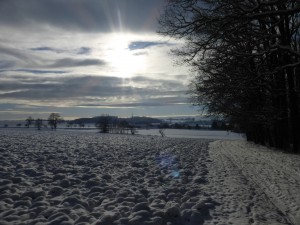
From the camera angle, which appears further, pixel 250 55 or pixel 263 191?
pixel 250 55

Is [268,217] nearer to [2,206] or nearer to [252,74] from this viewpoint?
[2,206]

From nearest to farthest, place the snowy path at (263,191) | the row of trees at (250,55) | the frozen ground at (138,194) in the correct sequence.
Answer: the frozen ground at (138,194) < the snowy path at (263,191) < the row of trees at (250,55)

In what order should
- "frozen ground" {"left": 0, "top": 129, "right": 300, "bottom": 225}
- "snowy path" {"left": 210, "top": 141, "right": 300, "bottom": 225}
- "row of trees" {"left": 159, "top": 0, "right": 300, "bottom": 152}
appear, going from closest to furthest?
"frozen ground" {"left": 0, "top": 129, "right": 300, "bottom": 225} → "snowy path" {"left": 210, "top": 141, "right": 300, "bottom": 225} → "row of trees" {"left": 159, "top": 0, "right": 300, "bottom": 152}

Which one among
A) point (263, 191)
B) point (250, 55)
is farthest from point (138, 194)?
point (250, 55)

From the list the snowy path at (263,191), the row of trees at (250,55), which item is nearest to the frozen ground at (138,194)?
the snowy path at (263,191)

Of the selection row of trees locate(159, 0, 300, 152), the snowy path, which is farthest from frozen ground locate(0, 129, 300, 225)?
row of trees locate(159, 0, 300, 152)

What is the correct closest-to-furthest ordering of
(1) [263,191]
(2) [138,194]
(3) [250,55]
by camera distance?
(2) [138,194] < (1) [263,191] < (3) [250,55]

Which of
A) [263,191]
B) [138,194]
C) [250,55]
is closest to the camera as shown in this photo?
[138,194]

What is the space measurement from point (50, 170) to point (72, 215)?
16.1 feet

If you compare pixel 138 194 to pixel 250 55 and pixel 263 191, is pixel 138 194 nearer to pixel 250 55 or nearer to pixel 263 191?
pixel 263 191

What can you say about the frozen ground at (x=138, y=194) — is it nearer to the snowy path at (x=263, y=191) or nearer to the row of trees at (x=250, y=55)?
the snowy path at (x=263, y=191)

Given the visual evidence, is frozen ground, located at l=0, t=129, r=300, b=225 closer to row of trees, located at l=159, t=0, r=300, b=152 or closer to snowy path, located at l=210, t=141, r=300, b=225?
snowy path, located at l=210, t=141, r=300, b=225

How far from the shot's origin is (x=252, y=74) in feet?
64.0

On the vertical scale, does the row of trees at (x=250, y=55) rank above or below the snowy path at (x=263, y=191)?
above
